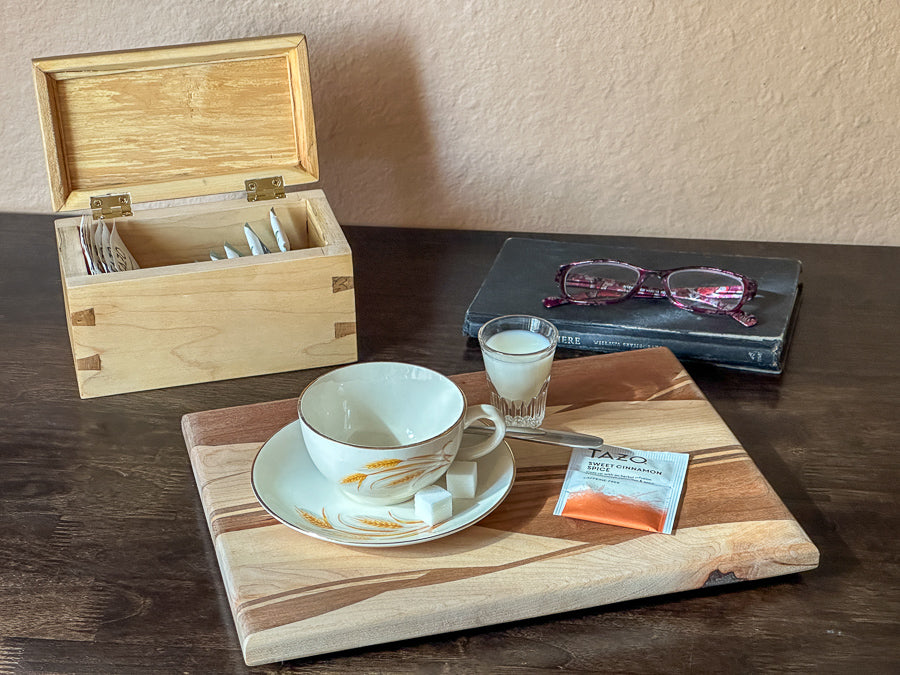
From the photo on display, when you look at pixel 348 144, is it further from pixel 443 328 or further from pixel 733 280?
pixel 733 280

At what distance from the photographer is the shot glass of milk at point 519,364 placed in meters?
0.85

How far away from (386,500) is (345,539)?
5 centimetres

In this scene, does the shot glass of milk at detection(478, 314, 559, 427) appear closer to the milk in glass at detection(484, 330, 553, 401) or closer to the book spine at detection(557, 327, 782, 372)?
the milk in glass at detection(484, 330, 553, 401)

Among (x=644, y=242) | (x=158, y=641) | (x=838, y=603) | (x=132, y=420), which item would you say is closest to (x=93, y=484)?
(x=132, y=420)

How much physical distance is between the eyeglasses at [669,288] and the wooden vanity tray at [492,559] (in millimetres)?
244

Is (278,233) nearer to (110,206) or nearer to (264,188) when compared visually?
(264,188)

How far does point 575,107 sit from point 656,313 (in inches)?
14.9

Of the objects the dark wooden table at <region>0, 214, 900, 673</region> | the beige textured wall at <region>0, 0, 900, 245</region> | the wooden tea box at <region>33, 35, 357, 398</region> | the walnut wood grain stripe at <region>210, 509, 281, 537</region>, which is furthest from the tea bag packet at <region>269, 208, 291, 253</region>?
the walnut wood grain stripe at <region>210, 509, 281, 537</region>

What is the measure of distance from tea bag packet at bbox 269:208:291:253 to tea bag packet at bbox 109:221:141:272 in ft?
0.51

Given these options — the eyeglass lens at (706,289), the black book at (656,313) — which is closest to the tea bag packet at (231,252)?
the black book at (656,313)

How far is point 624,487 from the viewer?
78 centimetres

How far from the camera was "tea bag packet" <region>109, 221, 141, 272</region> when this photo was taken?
102cm

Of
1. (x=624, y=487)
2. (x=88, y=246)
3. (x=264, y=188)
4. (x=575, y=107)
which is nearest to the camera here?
(x=624, y=487)

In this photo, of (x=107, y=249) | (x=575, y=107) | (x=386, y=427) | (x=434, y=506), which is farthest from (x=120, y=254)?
(x=575, y=107)
